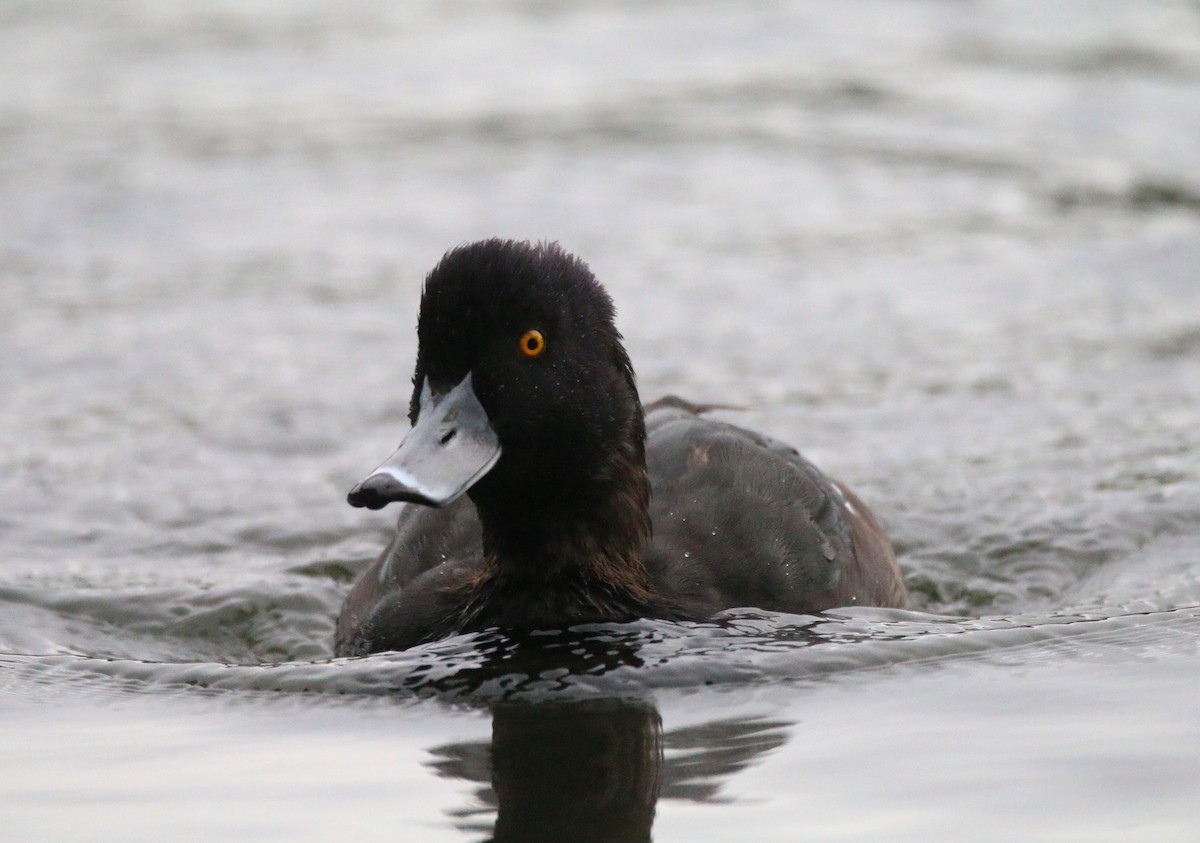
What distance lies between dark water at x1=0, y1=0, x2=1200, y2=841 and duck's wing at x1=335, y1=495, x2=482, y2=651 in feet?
1.27

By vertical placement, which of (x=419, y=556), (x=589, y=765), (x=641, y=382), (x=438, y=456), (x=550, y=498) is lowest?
(x=589, y=765)

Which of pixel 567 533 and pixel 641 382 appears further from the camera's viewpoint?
pixel 641 382

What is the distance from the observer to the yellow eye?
19.1ft

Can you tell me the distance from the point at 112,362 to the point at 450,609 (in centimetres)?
524

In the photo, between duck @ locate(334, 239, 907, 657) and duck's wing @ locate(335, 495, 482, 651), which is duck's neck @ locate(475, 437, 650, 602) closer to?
duck @ locate(334, 239, 907, 657)

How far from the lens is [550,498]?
19.9 ft

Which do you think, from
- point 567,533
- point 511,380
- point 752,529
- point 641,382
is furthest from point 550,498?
point 641,382

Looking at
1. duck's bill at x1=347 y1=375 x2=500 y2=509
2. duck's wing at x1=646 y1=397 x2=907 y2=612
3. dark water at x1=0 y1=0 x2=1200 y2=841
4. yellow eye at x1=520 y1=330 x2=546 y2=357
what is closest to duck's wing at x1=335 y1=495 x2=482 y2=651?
dark water at x1=0 y1=0 x2=1200 y2=841

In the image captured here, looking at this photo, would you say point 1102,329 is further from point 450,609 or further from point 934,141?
point 450,609

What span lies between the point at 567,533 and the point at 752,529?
0.85m

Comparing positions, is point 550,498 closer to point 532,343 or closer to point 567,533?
point 567,533

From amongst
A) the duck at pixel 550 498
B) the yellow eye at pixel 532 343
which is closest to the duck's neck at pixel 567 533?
the duck at pixel 550 498

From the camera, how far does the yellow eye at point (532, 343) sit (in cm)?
581

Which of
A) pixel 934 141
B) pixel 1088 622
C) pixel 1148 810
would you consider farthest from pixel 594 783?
pixel 934 141
